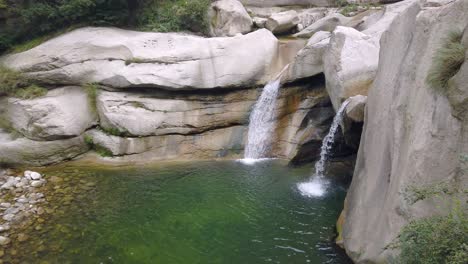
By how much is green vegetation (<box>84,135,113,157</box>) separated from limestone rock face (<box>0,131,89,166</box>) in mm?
400

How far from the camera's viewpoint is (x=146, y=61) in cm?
1567

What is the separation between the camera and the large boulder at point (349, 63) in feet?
40.1

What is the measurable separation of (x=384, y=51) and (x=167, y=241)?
702 centimetres

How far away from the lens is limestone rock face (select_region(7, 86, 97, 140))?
14672 mm

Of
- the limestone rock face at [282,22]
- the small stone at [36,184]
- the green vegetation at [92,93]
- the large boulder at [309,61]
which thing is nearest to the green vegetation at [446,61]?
the large boulder at [309,61]

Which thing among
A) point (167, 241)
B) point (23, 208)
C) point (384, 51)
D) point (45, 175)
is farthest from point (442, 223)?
point (45, 175)

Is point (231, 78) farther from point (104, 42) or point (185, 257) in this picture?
point (185, 257)

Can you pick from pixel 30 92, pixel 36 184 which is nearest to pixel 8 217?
pixel 36 184

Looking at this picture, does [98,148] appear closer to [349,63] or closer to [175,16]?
[175,16]

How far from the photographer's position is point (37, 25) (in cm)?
1744

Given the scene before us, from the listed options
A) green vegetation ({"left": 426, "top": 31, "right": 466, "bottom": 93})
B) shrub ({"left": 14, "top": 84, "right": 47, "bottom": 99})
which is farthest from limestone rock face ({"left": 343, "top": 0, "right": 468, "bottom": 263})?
shrub ({"left": 14, "top": 84, "right": 47, "bottom": 99})

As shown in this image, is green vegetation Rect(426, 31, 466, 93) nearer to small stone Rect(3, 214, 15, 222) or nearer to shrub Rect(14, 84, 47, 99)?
small stone Rect(3, 214, 15, 222)

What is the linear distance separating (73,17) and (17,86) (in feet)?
12.7

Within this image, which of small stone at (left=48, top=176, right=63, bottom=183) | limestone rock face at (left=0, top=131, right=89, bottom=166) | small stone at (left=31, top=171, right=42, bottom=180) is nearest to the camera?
small stone at (left=48, top=176, right=63, bottom=183)
